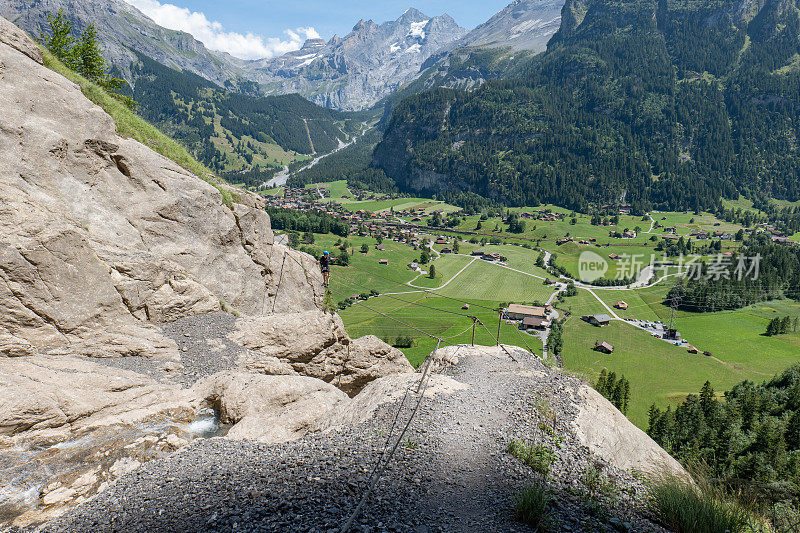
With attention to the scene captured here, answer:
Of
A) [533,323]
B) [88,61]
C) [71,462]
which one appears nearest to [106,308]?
[71,462]

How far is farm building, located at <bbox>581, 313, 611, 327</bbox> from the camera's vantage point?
97.1 meters

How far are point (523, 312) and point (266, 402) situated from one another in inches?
3773

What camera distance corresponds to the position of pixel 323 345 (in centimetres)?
2125

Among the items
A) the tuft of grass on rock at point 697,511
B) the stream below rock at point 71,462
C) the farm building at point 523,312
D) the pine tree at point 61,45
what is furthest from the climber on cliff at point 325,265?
the farm building at point 523,312

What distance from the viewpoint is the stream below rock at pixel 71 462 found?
27.3 ft

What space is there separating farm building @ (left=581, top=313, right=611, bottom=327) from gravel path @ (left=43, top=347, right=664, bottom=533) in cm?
9405

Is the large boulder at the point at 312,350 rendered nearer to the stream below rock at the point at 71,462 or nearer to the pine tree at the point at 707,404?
the stream below rock at the point at 71,462

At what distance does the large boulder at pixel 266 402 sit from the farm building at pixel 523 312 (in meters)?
91.8

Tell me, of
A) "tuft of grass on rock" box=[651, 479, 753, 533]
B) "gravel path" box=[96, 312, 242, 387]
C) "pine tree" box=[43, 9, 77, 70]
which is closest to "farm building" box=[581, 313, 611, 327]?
"gravel path" box=[96, 312, 242, 387]

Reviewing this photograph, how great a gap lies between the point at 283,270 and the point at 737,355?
93014mm

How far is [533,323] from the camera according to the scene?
96.1 meters

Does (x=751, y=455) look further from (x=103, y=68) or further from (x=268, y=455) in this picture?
(x=103, y=68)

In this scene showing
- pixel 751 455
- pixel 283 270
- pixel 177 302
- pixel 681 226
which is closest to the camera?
pixel 177 302

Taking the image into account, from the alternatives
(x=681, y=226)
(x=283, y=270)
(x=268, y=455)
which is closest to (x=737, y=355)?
(x=283, y=270)
